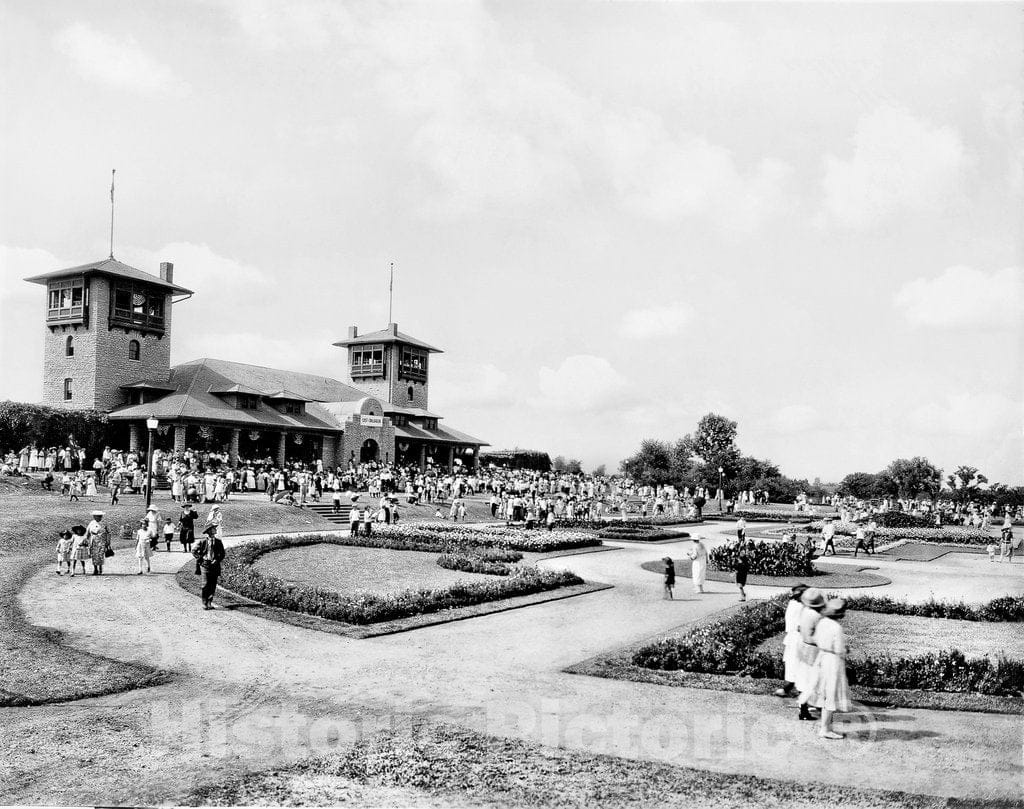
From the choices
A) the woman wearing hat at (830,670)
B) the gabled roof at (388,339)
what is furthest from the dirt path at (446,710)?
the gabled roof at (388,339)

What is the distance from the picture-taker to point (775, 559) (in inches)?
859

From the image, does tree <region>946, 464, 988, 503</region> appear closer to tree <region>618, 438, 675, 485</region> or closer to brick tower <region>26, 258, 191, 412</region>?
tree <region>618, 438, 675, 485</region>

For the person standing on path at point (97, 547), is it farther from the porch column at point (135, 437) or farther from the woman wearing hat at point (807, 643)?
the porch column at point (135, 437)

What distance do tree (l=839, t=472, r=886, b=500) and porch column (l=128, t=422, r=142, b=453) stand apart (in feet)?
205

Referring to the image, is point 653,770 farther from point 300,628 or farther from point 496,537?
point 496,537

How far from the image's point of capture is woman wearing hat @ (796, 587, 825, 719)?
9.16 metres

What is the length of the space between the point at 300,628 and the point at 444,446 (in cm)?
5433

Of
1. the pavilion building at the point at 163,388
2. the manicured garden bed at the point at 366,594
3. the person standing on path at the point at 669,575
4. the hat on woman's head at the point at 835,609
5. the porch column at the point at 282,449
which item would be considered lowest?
the manicured garden bed at the point at 366,594

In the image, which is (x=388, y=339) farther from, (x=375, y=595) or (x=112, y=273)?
(x=375, y=595)

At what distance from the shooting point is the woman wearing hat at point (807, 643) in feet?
30.0

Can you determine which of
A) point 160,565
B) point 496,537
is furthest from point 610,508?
point 160,565

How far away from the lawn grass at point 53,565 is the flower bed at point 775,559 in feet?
51.2

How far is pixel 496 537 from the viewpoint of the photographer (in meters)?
26.9

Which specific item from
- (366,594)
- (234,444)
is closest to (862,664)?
(366,594)
